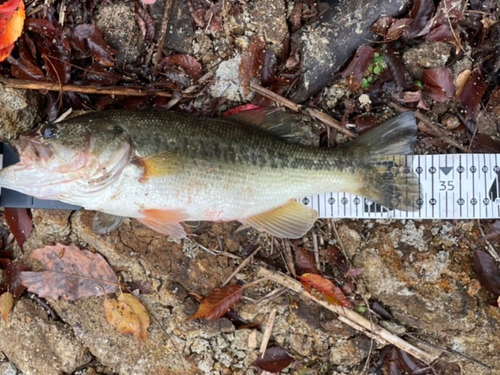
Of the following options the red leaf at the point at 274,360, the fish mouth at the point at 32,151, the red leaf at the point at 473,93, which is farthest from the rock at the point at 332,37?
the red leaf at the point at 274,360

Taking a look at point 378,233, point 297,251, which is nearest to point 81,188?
point 297,251

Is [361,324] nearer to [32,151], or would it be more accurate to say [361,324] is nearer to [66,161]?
[66,161]

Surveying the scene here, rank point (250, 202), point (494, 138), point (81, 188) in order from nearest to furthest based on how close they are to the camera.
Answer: point (81, 188)
point (250, 202)
point (494, 138)

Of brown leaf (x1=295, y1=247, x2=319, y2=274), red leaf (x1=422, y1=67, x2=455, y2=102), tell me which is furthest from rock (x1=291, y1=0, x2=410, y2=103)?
brown leaf (x1=295, y1=247, x2=319, y2=274)

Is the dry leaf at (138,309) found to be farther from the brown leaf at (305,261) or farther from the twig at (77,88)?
the twig at (77,88)

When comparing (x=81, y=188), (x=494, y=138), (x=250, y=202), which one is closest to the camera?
(x=81, y=188)

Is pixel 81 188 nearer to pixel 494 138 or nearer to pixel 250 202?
pixel 250 202

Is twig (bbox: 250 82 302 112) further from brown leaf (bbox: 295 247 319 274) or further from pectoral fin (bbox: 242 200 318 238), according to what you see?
brown leaf (bbox: 295 247 319 274)
